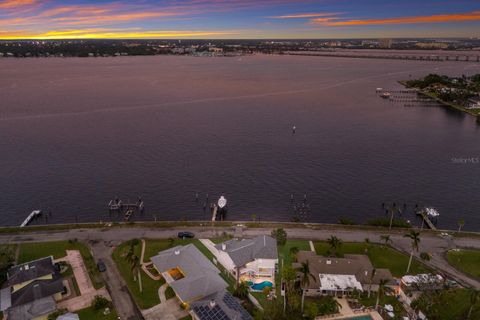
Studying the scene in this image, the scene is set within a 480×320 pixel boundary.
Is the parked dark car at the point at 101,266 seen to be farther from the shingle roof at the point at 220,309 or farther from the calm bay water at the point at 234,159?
the calm bay water at the point at 234,159

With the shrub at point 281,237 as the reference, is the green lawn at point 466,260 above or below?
below

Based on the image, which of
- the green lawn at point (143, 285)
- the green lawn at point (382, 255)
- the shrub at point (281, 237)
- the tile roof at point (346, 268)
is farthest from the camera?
the shrub at point (281, 237)

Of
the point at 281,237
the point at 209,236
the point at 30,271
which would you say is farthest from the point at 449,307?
the point at 30,271

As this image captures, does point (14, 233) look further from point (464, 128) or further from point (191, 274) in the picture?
point (464, 128)

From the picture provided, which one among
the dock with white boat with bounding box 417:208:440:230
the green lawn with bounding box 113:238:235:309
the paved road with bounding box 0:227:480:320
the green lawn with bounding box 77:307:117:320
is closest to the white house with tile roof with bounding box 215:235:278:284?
the green lawn with bounding box 113:238:235:309

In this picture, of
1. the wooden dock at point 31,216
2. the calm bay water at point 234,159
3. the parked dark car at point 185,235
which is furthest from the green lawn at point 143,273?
the wooden dock at point 31,216

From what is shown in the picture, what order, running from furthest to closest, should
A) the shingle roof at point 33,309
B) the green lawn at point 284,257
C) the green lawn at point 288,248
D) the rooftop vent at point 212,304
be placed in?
the green lawn at point 288,248
the green lawn at point 284,257
the shingle roof at point 33,309
the rooftop vent at point 212,304

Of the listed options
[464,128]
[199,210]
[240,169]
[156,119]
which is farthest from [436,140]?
[156,119]

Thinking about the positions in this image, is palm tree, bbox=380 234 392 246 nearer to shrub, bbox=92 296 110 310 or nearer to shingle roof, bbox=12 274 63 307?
shrub, bbox=92 296 110 310
